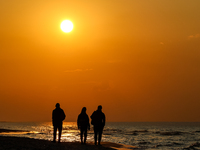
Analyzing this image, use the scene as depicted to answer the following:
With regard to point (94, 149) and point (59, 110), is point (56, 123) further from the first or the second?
point (94, 149)

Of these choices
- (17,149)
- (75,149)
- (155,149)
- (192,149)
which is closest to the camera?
(17,149)

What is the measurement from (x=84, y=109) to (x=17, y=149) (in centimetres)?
654

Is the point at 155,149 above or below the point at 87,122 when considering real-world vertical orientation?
below

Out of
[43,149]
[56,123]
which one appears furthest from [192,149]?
[43,149]

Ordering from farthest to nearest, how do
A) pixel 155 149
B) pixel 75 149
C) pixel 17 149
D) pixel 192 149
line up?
pixel 192 149, pixel 155 149, pixel 75 149, pixel 17 149

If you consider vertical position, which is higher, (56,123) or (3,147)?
(56,123)

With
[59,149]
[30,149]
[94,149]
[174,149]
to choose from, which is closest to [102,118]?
[94,149]

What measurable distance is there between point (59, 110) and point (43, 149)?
4.58m

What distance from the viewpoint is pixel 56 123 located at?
20.2m

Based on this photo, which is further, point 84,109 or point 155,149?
point 155,149

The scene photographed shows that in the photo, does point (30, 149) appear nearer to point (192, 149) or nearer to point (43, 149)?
point (43, 149)

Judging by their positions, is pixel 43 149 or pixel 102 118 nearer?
pixel 43 149

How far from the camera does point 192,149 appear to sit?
117 feet

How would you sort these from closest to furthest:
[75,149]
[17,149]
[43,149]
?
[17,149], [43,149], [75,149]
